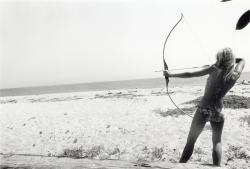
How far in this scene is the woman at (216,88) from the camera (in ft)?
12.3

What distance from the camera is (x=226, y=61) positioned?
3.71m

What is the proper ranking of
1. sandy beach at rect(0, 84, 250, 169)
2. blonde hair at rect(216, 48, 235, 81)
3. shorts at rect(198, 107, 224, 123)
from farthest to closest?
sandy beach at rect(0, 84, 250, 169) < shorts at rect(198, 107, 224, 123) < blonde hair at rect(216, 48, 235, 81)

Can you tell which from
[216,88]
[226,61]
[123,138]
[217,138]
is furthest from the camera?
[123,138]

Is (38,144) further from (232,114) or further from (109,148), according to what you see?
(232,114)

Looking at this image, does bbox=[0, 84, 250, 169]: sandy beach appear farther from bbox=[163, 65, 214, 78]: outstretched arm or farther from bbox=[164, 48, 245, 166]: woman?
bbox=[163, 65, 214, 78]: outstretched arm

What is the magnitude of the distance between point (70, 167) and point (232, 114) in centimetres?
919

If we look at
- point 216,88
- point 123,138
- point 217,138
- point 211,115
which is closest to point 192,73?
point 216,88

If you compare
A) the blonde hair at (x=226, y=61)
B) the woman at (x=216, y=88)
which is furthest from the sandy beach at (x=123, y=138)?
the blonde hair at (x=226, y=61)

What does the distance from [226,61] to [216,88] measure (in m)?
0.37

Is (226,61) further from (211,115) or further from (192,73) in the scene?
(211,115)

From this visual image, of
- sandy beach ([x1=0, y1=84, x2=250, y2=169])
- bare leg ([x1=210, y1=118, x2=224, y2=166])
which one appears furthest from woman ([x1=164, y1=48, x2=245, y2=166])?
sandy beach ([x1=0, y1=84, x2=250, y2=169])

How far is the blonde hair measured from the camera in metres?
3.69

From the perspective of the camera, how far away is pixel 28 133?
959cm

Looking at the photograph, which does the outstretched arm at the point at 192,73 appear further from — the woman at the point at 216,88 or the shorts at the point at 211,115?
the shorts at the point at 211,115
